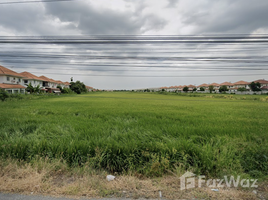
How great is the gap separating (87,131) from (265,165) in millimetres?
4878

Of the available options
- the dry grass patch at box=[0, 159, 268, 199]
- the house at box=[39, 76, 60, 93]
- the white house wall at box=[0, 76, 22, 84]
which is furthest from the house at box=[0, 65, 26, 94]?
the dry grass patch at box=[0, 159, 268, 199]

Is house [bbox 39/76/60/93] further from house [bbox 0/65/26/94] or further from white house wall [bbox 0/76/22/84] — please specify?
house [bbox 0/65/26/94]

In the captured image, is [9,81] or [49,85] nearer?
[9,81]

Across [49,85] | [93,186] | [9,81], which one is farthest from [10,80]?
[93,186]

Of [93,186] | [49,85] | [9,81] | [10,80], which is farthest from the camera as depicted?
[49,85]

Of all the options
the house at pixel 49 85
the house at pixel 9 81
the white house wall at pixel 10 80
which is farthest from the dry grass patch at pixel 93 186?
the house at pixel 49 85

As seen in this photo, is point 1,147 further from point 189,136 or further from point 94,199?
point 189,136

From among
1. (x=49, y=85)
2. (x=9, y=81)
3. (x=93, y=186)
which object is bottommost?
(x=93, y=186)

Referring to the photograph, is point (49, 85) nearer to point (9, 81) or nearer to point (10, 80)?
point (10, 80)

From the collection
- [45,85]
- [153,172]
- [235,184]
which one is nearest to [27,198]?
[153,172]

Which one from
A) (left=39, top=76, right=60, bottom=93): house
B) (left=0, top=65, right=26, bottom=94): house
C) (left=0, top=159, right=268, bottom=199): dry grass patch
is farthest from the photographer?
(left=39, top=76, right=60, bottom=93): house

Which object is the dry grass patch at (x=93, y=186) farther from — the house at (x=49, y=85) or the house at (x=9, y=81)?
the house at (x=49, y=85)

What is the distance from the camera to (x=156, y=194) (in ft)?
6.31

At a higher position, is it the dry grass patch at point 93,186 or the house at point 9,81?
the house at point 9,81
